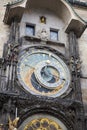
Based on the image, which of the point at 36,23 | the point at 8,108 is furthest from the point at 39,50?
the point at 8,108

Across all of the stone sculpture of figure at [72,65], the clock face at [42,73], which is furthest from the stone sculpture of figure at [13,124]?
the stone sculpture of figure at [72,65]

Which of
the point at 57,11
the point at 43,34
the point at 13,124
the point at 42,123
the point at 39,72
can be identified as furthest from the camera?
the point at 57,11

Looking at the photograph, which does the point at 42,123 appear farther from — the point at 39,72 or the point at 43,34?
the point at 43,34

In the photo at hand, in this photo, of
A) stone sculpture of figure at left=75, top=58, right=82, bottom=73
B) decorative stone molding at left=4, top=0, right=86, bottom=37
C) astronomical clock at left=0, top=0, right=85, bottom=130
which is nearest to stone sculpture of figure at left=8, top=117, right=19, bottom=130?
astronomical clock at left=0, top=0, right=85, bottom=130

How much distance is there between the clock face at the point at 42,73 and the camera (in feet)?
30.7

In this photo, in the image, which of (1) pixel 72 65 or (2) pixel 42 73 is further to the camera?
(1) pixel 72 65

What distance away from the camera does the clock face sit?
9.34 meters

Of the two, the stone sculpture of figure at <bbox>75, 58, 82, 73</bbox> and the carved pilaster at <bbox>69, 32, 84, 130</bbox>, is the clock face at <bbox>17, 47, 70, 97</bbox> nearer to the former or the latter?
the carved pilaster at <bbox>69, 32, 84, 130</bbox>

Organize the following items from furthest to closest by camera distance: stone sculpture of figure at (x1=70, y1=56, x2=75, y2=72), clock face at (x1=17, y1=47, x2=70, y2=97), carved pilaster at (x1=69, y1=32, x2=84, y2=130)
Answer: stone sculpture of figure at (x1=70, y1=56, x2=75, y2=72) → clock face at (x1=17, y1=47, x2=70, y2=97) → carved pilaster at (x1=69, y1=32, x2=84, y2=130)

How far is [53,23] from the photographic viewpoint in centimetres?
1109

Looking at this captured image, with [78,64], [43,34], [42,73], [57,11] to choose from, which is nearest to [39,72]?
[42,73]

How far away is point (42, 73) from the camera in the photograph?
380 inches

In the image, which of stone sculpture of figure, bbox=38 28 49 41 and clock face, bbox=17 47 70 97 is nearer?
clock face, bbox=17 47 70 97

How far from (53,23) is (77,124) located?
3806 millimetres
